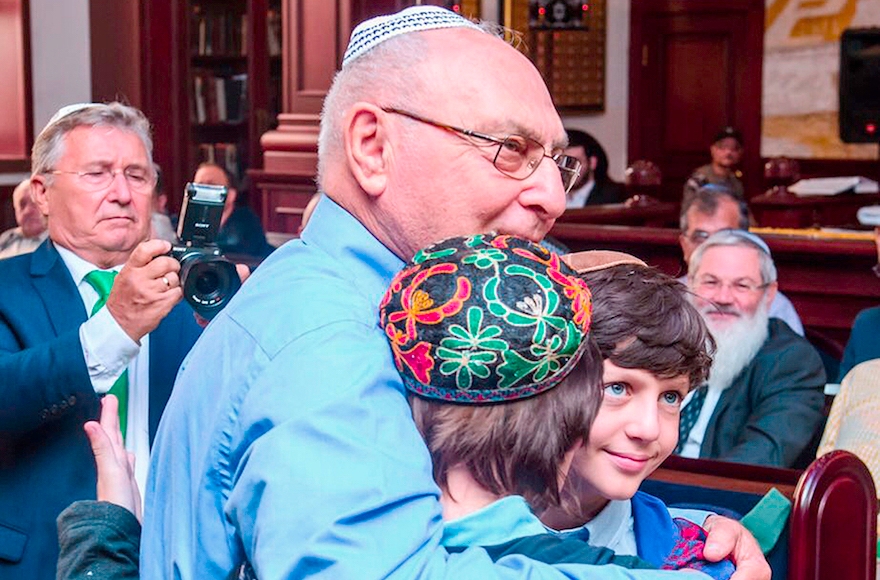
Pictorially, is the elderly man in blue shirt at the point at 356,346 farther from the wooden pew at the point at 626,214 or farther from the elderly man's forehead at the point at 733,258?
the wooden pew at the point at 626,214

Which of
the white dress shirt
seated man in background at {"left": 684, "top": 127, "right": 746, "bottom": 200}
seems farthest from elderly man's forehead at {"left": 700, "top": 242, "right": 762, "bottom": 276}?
seated man in background at {"left": 684, "top": 127, "right": 746, "bottom": 200}

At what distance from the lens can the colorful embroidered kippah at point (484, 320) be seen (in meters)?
0.97

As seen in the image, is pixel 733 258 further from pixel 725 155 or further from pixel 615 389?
pixel 725 155

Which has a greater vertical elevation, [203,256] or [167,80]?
[167,80]

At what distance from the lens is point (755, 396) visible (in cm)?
359

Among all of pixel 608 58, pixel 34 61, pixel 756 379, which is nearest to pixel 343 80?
pixel 756 379

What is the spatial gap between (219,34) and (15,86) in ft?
7.56

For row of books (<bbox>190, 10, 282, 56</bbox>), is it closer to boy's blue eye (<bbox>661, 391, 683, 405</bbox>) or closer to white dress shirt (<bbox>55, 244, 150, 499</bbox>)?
white dress shirt (<bbox>55, 244, 150, 499</bbox>)

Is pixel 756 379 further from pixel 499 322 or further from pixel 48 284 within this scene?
pixel 499 322

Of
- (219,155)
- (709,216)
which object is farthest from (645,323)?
(219,155)

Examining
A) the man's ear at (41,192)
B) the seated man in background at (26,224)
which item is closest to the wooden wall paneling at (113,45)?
the seated man in background at (26,224)

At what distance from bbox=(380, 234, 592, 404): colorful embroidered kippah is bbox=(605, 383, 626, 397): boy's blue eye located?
0.89 ft

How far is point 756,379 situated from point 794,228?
417cm

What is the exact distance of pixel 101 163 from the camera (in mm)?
2324
